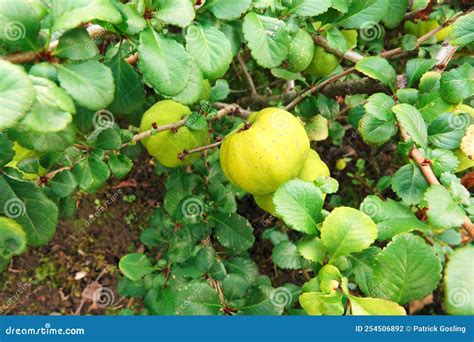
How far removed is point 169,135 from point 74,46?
56 centimetres

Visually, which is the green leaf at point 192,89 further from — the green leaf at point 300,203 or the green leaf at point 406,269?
the green leaf at point 406,269

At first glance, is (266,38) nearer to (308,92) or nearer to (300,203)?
(300,203)

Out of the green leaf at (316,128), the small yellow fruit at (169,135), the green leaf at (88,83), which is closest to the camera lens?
the green leaf at (88,83)

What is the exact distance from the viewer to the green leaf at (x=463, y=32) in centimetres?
101

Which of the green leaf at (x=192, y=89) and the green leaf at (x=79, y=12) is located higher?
the green leaf at (x=79, y=12)

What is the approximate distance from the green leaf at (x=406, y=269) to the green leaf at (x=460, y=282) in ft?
0.31

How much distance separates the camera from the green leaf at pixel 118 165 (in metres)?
1.16

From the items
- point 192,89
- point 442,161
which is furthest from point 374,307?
point 192,89

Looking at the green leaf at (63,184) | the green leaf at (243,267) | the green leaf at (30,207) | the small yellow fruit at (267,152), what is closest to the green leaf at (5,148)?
the green leaf at (30,207)

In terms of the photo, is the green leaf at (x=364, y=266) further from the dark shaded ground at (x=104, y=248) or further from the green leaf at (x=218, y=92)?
the dark shaded ground at (x=104, y=248)

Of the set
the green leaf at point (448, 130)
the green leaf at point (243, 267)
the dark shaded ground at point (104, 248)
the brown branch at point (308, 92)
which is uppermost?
the green leaf at point (448, 130)

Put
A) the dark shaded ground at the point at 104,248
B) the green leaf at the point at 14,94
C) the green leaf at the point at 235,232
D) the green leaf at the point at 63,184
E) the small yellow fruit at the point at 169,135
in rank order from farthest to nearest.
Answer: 1. the dark shaded ground at the point at 104,248
2. the green leaf at the point at 235,232
3. the small yellow fruit at the point at 169,135
4. the green leaf at the point at 63,184
5. the green leaf at the point at 14,94

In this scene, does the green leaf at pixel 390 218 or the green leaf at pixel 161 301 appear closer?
the green leaf at pixel 390 218

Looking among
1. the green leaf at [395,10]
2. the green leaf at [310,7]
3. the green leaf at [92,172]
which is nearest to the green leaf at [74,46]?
the green leaf at [92,172]
